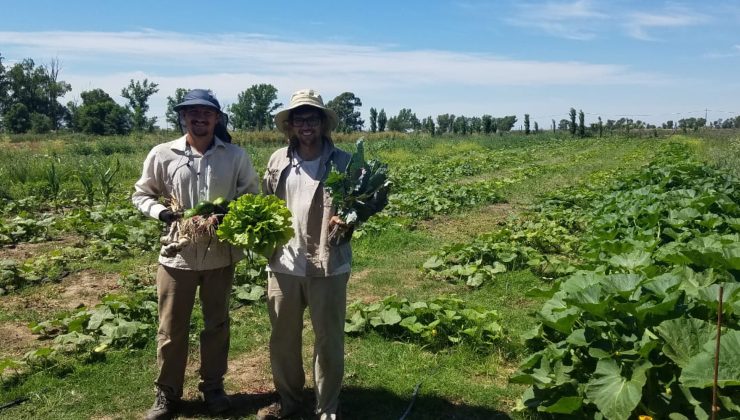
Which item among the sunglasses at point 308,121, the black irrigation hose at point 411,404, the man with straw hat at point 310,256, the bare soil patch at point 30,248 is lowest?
the black irrigation hose at point 411,404

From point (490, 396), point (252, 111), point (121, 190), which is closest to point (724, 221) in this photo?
point (490, 396)

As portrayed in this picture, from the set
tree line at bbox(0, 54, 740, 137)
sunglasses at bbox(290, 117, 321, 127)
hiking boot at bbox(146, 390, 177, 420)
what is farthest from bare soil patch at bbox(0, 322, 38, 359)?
tree line at bbox(0, 54, 740, 137)

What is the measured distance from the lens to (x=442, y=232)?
32.3 ft

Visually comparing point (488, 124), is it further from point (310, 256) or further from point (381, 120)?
point (310, 256)

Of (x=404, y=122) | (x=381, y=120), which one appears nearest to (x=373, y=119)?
(x=381, y=120)

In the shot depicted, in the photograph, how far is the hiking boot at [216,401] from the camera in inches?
153

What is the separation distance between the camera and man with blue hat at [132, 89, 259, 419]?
3.65 m

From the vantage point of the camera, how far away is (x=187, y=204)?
374 centimetres

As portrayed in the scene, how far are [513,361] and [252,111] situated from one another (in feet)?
190

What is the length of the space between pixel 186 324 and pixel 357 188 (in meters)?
1.46

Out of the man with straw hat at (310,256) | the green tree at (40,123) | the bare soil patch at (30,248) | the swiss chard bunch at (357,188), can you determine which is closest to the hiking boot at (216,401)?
the man with straw hat at (310,256)

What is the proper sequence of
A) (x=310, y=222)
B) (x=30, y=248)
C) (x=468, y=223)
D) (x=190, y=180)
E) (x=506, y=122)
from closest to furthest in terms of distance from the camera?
(x=310, y=222) < (x=190, y=180) < (x=30, y=248) < (x=468, y=223) < (x=506, y=122)

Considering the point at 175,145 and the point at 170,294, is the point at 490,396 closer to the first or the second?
the point at 170,294

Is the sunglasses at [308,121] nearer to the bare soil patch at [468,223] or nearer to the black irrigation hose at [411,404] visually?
the black irrigation hose at [411,404]
